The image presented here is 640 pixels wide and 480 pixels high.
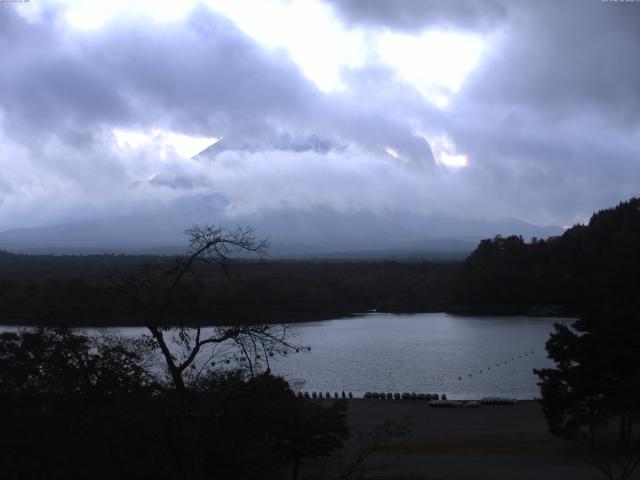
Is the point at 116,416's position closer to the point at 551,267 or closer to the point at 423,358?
the point at 423,358

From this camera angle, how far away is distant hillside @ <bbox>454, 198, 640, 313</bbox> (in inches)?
1996

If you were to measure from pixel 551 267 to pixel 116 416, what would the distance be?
51.0 metres

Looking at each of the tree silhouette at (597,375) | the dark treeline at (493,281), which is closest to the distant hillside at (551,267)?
the dark treeline at (493,281)

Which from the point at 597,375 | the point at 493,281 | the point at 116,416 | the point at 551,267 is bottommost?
the point at 597,375

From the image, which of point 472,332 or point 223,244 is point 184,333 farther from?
point 472,332

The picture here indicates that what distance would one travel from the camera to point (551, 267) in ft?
174

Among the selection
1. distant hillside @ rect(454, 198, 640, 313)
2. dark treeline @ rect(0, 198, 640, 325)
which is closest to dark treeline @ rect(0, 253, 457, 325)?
dark treeline @ rect(0, 198, 640, 325)

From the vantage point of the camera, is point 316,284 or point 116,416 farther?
point 316,284

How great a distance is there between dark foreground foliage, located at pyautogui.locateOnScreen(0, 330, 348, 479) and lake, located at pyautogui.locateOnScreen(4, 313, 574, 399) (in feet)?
31.6

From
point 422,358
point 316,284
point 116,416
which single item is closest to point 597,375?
point 116,416

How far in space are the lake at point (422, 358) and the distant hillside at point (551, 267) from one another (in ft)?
20.2

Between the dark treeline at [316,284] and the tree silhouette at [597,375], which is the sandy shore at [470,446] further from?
the dark treeline at [316,284]

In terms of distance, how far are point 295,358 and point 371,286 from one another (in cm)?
3200

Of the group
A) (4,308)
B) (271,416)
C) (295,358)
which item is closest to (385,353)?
(295,358)
